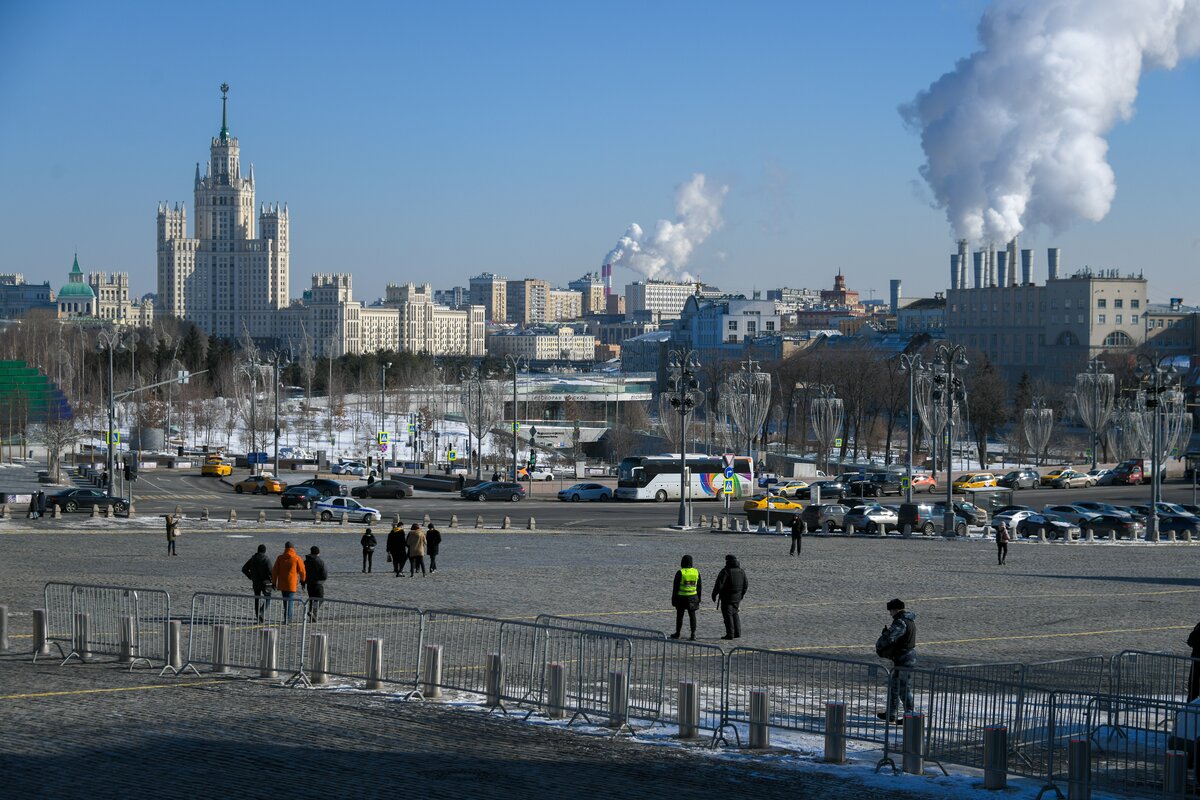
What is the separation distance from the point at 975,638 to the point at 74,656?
12.3 metres

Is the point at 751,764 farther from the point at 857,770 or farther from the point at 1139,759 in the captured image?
the point at 1139,759

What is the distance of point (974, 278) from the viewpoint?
558 feet

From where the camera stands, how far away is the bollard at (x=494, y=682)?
48.3 ft

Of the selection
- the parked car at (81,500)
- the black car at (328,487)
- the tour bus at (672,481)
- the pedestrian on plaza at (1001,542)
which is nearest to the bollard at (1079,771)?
the pedestrian on plaza at (1001,542)

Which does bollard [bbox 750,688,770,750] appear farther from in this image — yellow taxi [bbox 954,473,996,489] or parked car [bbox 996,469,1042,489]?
parked car [bbox 996,469,1042,489]

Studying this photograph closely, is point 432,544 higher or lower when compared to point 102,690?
higher

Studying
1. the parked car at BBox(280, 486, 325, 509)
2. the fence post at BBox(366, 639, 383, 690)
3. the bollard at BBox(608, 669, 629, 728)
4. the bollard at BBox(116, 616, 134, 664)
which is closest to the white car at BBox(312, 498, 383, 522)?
the parked car at BBox(280, 486, 325, 509)

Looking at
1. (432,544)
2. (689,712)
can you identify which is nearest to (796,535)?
(432,544)

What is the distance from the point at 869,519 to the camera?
148ft

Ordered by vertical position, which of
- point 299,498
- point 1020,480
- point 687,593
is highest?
point 687,593

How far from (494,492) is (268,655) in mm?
43295

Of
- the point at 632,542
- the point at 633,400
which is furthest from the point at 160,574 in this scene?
the point at 633,400

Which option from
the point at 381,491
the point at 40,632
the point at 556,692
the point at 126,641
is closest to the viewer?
the point at 556,692

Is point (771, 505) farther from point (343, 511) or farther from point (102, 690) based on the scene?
point (102, 690)
